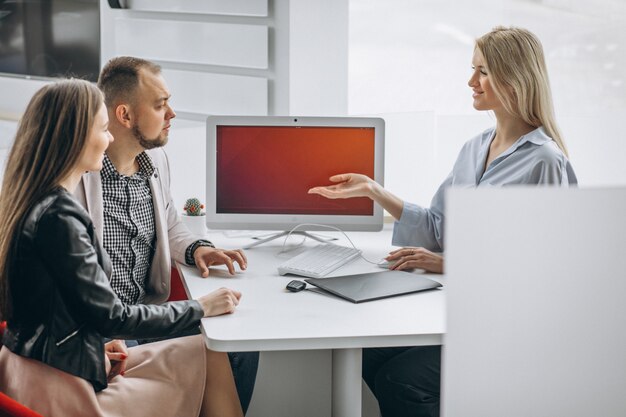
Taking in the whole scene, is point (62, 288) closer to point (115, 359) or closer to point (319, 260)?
point (115, 359)

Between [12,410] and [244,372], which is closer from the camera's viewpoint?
[12,410]

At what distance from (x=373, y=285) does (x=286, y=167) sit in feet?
2.11

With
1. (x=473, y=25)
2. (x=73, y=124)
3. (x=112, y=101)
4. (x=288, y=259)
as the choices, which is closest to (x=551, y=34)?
(x=473, y=25)

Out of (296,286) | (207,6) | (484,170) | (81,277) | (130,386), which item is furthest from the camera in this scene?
(207,6)

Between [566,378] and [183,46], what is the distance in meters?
3.08

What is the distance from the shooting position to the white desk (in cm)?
155

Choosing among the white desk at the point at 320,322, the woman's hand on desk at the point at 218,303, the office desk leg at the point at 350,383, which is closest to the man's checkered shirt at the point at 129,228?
the white desk at the point at 320,322

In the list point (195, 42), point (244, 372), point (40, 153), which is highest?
point (195, 42)

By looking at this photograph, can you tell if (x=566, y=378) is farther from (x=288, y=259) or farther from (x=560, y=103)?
(x=560, y=103)

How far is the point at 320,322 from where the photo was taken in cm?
164

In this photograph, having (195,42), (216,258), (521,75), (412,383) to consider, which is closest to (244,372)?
(216,258)

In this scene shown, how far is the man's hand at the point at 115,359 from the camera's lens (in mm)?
1662

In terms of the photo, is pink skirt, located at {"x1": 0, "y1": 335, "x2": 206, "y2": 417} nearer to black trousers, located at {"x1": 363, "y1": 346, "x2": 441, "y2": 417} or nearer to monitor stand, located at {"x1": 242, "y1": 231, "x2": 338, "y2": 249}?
black trousers, located at {"x1": 363, "y1": 346, "x2": 441, "y2": 417}

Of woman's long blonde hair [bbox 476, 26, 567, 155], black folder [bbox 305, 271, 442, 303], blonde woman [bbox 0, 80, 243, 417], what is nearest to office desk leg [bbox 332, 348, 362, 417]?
black folder [bbox 305, 271, 442, 303]
